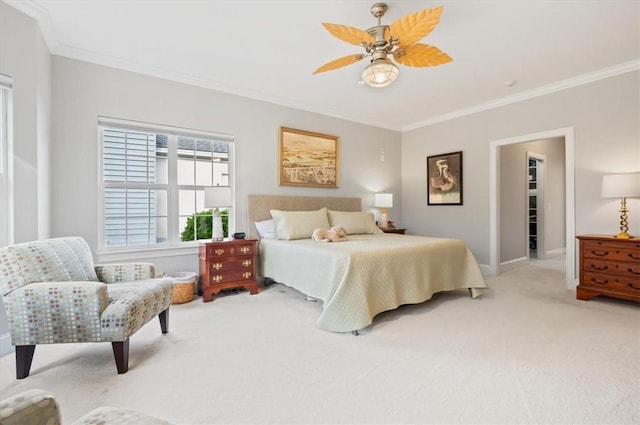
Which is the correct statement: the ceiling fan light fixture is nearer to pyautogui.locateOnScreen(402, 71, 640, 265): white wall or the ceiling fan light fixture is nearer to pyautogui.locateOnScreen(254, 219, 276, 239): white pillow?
pyautogui.locateOnScreen(254, 219, 276, 239): white pillow

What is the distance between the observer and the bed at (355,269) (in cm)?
250

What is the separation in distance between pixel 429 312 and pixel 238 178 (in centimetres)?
284

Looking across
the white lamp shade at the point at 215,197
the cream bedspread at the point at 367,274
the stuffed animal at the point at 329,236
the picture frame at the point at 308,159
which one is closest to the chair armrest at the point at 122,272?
the white lamp shade at the point at 215,197

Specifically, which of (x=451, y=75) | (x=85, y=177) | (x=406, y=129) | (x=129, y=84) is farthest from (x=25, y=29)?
(x=406, y=129)

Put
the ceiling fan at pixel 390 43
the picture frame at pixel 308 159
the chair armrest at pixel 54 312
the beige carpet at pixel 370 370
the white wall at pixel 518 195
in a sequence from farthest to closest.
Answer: the white wall at pixel 518 195 → the picture frame at pixel 308 159 → the ceiling fan at pixel 390 43 → the chair armrest at pixel 54 312 → the beige carpet at pixel 370 370

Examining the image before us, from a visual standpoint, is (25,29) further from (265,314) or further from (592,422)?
(592,422)

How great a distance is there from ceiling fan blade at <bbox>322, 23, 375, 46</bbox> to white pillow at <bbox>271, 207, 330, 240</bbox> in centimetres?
226

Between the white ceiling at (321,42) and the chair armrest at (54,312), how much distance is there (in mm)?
2192

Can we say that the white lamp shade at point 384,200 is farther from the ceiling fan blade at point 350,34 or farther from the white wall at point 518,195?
the ceiling fan blade at point 350,34

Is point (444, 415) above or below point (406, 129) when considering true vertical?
below

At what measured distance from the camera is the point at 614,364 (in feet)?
6.40

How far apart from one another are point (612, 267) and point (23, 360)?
202 inches

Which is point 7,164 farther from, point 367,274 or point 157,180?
point 367,274

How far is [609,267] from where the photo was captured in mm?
3188
